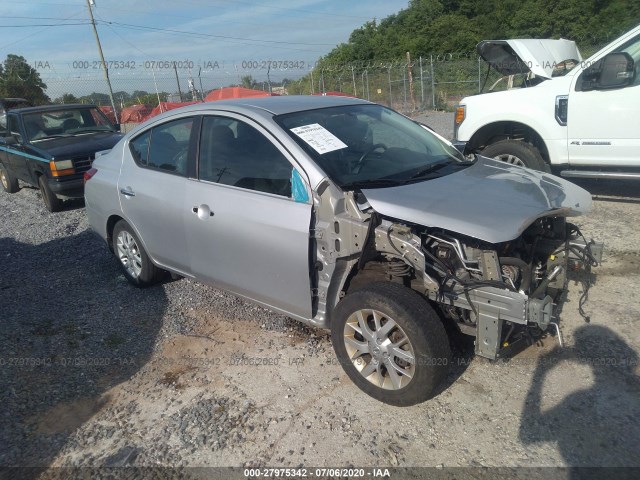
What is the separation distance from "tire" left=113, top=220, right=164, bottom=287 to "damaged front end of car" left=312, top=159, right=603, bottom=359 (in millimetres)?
2113

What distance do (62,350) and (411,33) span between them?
49479mm

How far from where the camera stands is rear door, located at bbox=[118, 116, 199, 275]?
398 cm

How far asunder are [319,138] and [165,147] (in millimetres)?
1554

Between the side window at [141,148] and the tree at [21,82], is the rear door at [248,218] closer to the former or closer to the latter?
the side window at [141,148]

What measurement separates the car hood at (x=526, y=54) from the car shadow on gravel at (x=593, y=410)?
13.4 ft

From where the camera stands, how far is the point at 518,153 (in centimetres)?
596

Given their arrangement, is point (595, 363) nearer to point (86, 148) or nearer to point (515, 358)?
point (515, 358)

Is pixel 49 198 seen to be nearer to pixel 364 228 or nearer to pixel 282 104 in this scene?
pixel 282 104

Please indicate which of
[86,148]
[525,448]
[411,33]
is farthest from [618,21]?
[525,448]

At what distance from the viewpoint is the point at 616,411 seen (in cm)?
279

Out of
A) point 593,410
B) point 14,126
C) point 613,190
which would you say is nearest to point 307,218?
point 593,410

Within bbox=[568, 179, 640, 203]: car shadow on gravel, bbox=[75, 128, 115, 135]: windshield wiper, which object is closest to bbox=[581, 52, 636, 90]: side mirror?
bbox=[568, 179, 640, 203]: car shadow on gravel

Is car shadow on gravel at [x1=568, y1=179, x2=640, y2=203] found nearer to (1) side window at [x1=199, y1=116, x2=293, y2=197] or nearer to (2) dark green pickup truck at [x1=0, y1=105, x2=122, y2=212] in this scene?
(1) side window at [x1=199, y1=116, x2=293, y2=197]

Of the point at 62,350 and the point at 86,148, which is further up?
the point at 86,148
